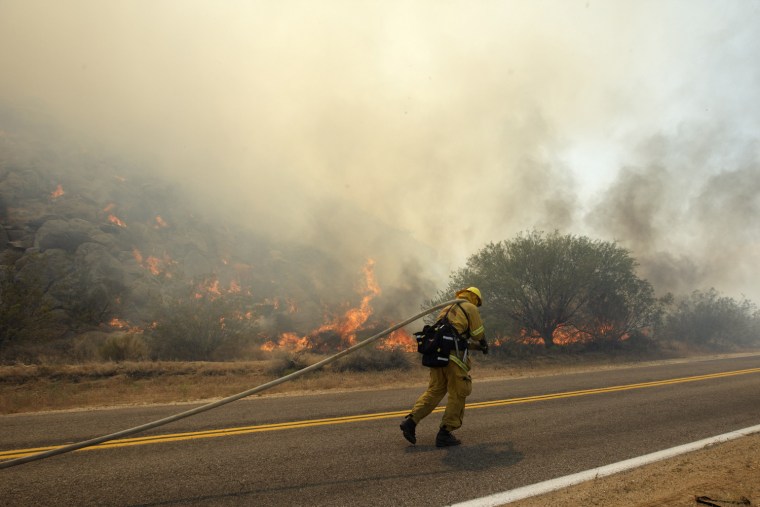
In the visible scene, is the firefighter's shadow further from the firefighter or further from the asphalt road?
the firefighter

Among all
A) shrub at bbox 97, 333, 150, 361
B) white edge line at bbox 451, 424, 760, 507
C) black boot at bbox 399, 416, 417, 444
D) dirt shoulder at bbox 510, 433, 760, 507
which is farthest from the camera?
shrub at bbox 97, 333, 150, 361

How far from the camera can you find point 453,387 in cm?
502

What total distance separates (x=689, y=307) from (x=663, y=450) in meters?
34.6

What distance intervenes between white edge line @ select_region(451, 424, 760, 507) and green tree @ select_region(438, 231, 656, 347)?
15901 mm

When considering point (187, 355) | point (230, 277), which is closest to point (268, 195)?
point (230, 277)

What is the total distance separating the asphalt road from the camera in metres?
3.79

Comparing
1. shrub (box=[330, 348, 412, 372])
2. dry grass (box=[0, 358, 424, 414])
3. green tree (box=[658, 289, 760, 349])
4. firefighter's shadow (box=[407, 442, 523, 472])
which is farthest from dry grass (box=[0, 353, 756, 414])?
green tree (box=[658, 289, 760, 349])

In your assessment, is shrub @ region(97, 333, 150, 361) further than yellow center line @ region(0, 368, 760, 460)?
Yes

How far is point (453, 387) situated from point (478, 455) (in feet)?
2.67

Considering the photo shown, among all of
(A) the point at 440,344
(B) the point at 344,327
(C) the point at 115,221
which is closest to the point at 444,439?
(A) the point at 440,344

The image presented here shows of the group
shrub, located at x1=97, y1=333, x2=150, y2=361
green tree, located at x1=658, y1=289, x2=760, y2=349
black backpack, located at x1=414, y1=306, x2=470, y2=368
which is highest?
shrub, located at x1=97, y1=333, x2=150, y2=361

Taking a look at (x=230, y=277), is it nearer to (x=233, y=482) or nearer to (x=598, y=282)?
(x=598, y=282)

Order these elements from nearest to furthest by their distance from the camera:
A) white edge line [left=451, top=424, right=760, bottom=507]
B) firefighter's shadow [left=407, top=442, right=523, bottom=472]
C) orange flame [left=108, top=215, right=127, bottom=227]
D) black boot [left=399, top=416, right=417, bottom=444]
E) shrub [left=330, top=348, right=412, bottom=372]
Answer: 1. white edge line [left=451, top=424, right=760, bottom=507]
2. firefighter's shadow [left=407, top=442, right=523, bottom=472]
3. black boot [left=399, top=416, right=417, bottom=444]
4. shrub [left=330, top=348, right=412, bottom=372]
5. orange flame [left=108, top=215, right=127, bottom=227]

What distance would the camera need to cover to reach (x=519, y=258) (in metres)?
22.1
